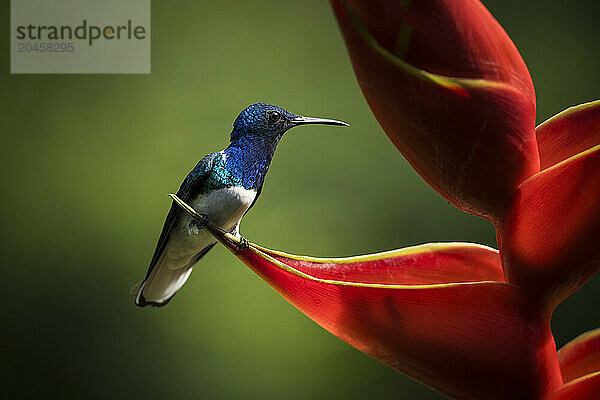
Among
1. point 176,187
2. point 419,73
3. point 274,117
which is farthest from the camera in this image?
point 176,187

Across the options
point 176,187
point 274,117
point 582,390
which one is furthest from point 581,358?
point 176,187

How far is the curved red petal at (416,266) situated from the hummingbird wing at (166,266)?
27 cm

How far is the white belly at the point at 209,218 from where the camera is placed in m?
0.44

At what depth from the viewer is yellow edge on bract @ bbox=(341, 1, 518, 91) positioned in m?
0.14

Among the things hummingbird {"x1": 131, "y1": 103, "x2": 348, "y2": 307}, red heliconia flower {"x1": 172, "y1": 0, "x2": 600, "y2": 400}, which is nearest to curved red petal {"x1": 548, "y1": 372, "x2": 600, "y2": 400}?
red heliconia flower {"x1": 172, "y1": 0, "x2": 600, "y2": 400}

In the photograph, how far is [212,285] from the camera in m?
1.05

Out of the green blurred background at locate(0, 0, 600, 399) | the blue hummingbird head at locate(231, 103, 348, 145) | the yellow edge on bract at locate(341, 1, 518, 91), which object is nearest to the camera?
the yellow edge on bract at locate(341, 1, 518, 91)

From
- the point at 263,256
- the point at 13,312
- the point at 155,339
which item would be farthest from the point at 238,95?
the point at 263,256

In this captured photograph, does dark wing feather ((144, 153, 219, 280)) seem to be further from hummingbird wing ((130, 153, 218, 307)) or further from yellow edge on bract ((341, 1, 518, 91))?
yellow edge on bract ((341, 1, 518, 91))

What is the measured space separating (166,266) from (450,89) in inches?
15.4

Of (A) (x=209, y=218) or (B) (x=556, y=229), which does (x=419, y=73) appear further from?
(A) (x=209, y=218)

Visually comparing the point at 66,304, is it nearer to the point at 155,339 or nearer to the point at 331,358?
the point at 155,339

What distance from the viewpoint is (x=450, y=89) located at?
140 millimetres

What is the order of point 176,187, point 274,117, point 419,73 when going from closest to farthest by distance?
point 419,73 < point 274,117 < point 176,187
